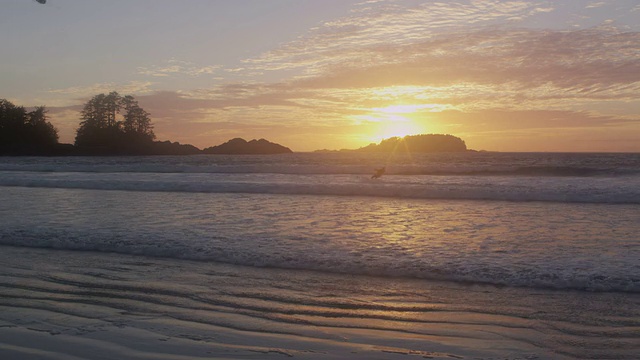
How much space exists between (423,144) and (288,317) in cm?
8778

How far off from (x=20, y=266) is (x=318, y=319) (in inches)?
178

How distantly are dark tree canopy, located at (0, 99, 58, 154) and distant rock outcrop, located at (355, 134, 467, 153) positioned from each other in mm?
49695

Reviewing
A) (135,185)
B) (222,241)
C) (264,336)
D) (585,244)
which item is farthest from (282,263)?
(135,185)

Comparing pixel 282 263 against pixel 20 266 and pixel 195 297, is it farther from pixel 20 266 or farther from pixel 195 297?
pixel 20 266

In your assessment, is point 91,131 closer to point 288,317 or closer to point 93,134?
point 93,134

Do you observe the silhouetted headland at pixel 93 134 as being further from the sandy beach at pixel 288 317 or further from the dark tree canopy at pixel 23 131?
the sandy beach at pixel 288 317

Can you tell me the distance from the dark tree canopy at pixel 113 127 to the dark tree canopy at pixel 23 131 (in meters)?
3.86

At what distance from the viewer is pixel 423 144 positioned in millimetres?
90688

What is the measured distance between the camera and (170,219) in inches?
456

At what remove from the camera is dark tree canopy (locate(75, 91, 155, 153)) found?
6750cm

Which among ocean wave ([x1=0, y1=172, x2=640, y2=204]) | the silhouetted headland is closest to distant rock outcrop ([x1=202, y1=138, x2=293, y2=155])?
the silhouetted headland

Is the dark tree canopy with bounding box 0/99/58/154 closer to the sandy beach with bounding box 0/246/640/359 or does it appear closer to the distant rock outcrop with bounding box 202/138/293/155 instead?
the distant rock outcrop with bounding box 202/138/293/155

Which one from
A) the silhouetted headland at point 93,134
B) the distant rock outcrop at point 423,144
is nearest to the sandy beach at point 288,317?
the silhouetted headland at point 93,134

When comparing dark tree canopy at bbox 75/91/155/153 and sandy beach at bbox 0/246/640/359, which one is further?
dark tree canopy at bbox 75/91/155/153
